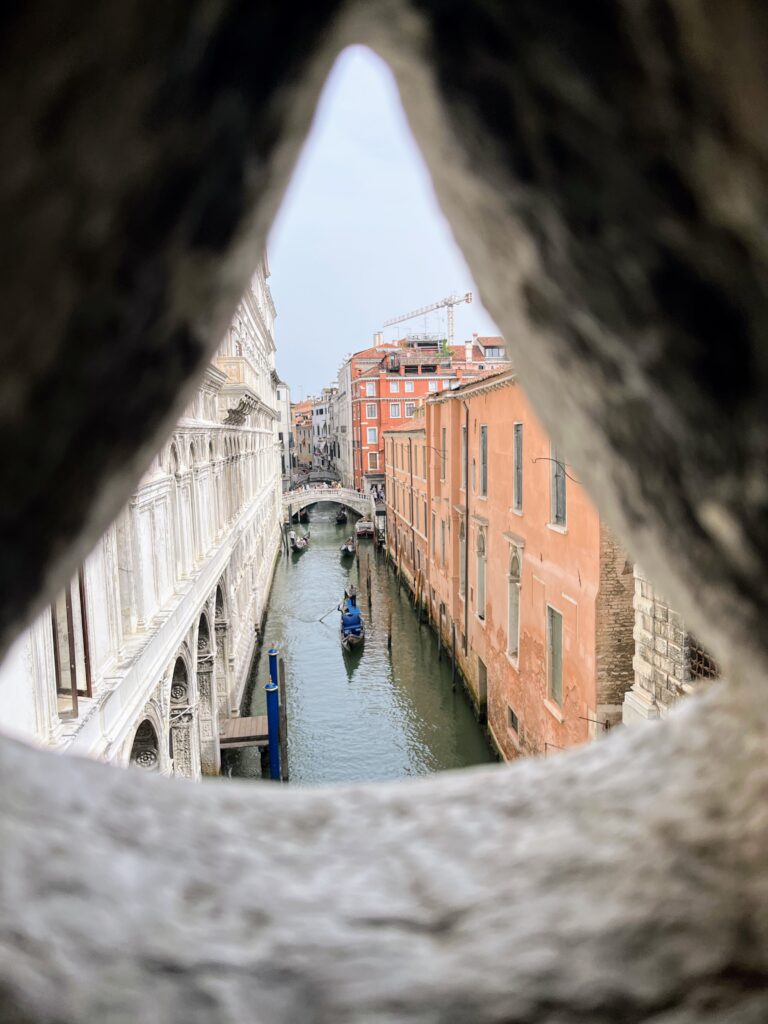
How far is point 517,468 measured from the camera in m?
10.8

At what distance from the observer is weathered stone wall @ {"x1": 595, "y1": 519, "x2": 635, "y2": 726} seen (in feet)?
24.8

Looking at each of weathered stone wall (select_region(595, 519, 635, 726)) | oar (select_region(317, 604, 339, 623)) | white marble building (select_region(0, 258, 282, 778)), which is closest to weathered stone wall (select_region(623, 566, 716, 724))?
weathered stone wall (select_region(595, 519, 635, 726))

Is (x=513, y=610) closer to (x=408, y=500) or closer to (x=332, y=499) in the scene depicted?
(x=408, y=500)

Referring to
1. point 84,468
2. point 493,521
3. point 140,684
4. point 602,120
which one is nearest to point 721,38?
point 602,120

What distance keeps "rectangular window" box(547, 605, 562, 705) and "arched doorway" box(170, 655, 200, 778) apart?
4.85 meters

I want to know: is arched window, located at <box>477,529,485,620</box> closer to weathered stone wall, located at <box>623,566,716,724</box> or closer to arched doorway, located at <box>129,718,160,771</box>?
arched doorway, located at <box>129,718,160,771</box>

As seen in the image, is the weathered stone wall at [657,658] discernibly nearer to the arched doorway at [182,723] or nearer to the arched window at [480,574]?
the arched doorway at [182,723]

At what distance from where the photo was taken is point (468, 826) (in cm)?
140

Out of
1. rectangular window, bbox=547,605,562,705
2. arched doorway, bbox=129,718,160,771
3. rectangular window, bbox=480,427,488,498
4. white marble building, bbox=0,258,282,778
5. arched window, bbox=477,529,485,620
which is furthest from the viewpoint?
arched window, bbox=477,529,485,620

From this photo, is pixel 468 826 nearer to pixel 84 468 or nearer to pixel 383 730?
pixel 84 468

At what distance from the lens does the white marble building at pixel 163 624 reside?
16.8 ft

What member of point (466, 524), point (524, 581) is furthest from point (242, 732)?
point (466, 524)

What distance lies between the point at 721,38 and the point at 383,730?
14740mm

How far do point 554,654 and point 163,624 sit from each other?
4.92 m
